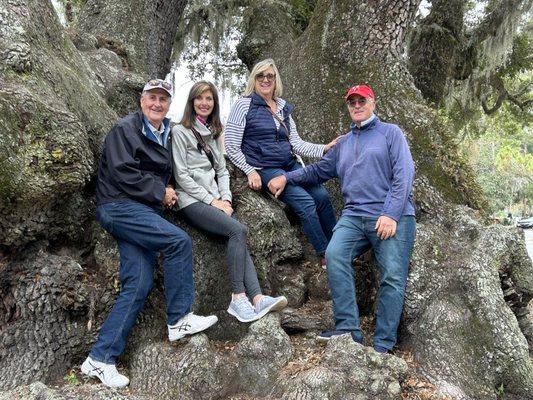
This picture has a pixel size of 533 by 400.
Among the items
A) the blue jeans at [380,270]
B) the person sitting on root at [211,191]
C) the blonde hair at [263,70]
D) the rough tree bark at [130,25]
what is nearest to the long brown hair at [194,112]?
the person sitting on root at [211,191]

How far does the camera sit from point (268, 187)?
16.6 feet

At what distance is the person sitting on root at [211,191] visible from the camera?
4.20m

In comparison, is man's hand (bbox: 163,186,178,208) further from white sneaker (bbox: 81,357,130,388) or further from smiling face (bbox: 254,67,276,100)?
smiling face (bbox: 254,67,276,100)

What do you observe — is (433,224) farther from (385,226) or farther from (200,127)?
(200,127)

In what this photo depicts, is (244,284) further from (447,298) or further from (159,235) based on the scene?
(447,298)

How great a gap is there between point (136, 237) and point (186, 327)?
2.74ft

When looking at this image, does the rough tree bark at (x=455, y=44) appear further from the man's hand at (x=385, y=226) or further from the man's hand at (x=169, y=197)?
the man's hand at (x=169, y=197)

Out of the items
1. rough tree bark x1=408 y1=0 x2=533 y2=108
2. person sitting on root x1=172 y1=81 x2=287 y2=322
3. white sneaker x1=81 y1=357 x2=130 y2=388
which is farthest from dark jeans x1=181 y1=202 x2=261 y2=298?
rough tree bark x1=408 y1=0 x2=533 y2=108

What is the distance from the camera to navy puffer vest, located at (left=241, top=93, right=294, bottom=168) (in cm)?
515

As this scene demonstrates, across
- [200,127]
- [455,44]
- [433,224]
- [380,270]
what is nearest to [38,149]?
[200,127]

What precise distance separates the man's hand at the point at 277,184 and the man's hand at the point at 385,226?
114cm

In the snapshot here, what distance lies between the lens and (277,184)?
16.3 ft

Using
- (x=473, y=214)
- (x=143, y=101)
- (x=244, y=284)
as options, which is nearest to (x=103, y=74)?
(x=143, y=101)

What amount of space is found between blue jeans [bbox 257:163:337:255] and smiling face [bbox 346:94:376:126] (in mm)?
935
